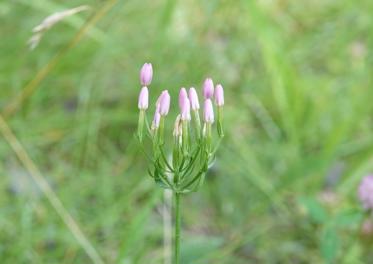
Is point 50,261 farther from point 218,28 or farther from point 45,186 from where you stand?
point 218,28

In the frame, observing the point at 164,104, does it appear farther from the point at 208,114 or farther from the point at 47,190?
the point at 47,190

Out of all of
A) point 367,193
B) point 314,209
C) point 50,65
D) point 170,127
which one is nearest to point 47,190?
point 50,65

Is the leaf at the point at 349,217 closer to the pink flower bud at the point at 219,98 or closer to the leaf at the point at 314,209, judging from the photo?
the leaf at the point at 314,209

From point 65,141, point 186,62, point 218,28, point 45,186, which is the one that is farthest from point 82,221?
point 218,28

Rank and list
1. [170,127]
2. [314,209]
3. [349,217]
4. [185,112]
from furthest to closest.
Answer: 1. [170,127]
2. [314,209]
3. [349,217]
4. [185,112]

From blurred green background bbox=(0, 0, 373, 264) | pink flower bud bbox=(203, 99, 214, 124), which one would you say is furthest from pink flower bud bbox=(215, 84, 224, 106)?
blurred green background bbox=(0, 0, 373, 264)

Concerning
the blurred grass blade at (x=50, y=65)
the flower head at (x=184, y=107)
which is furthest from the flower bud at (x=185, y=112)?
the blurred grass blade at (x=50, y=65)
